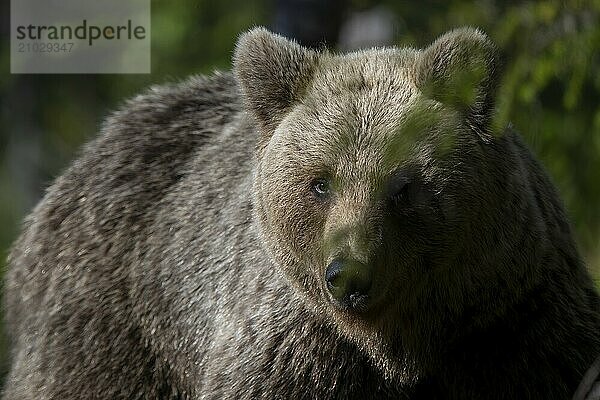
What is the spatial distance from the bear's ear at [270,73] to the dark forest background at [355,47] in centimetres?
59

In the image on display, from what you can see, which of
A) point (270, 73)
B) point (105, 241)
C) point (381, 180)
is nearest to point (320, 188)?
point (381, 180)

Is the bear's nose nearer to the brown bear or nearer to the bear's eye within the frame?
the brown bear

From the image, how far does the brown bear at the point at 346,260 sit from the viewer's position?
19.0 feet

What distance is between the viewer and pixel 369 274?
550 cm

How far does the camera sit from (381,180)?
5.71 m

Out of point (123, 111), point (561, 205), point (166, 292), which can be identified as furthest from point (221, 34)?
point (561, 205)

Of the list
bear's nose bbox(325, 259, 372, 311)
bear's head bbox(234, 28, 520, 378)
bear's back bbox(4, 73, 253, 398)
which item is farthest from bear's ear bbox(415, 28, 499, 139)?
bear's back bbox(4, 73, 253, 398)

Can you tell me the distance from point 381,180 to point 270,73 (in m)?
1.05

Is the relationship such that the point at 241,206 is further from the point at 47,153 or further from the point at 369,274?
the point at 47,153

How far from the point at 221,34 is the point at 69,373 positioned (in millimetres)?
6694

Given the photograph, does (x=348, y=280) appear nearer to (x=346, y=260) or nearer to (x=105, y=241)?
(x=346, y=260)

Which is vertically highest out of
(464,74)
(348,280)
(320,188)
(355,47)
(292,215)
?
(355,47)

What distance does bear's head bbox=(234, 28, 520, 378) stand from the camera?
5.67 m

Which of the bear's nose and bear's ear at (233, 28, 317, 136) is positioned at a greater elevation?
bear's ear at (233, 28, 317, 136)
